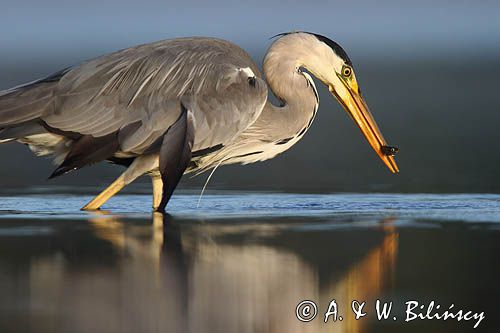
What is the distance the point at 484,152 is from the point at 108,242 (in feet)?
21.4

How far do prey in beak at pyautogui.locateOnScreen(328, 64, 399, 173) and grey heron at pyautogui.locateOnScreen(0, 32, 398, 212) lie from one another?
1.74ft

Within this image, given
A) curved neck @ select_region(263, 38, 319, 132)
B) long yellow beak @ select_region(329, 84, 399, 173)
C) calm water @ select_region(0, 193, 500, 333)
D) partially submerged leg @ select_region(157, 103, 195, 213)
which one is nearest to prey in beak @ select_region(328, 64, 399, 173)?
long yellow beak @ select_region(329, 84, 399, 173)

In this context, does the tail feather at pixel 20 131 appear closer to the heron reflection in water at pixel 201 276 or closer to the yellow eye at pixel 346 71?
the heron reflection in water at pixel 201 276

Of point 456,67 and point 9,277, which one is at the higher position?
point 9,277

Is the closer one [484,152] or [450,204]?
[450,204]

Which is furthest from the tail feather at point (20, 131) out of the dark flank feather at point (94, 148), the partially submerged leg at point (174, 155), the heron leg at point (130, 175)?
the partially submerged leg at point (174, 155)

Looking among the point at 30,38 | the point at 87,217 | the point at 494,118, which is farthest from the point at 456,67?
the point at 87,217

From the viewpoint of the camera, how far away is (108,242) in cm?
822

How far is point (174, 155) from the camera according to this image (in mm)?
9602

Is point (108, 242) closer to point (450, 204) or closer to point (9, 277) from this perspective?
point (9, 277)

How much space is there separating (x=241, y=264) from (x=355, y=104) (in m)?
3.56

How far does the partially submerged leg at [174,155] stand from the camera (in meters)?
9.53

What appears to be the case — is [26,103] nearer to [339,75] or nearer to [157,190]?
[157,190]

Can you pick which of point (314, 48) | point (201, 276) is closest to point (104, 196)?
point (314, 48)
